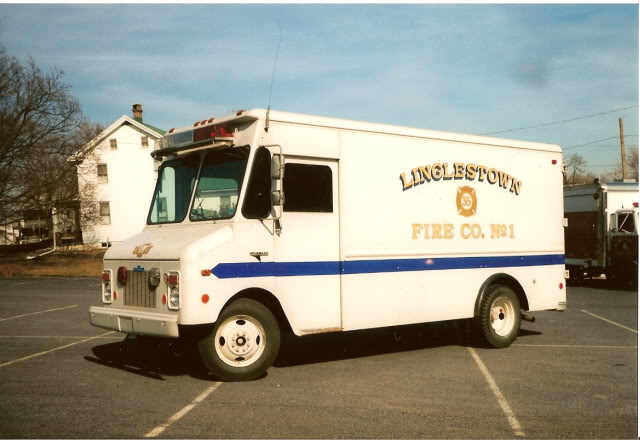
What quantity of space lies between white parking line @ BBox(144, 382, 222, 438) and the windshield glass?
1955mm

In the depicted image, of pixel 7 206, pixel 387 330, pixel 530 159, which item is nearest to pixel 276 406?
pixel 387 330

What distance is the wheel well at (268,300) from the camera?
7512 millimetres

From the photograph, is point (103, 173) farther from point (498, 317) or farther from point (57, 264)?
point (498, 317)

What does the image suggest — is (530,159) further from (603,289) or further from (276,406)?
(603,289)

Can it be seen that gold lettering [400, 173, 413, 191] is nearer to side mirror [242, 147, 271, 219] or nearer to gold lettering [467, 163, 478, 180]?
gold lettering [467, 163, 478, 180]

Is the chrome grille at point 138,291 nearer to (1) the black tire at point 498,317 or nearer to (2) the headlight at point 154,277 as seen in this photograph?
(2) the headlight at point 154,277

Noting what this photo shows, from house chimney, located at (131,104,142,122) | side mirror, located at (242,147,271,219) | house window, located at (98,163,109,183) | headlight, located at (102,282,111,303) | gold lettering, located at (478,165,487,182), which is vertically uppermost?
house chimney, located at (131,104,142,122)

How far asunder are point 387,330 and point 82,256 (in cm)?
3076

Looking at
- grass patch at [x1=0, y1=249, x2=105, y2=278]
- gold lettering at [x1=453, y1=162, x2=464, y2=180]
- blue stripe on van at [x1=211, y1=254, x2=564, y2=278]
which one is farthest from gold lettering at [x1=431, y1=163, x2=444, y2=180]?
grass patch at [x1=0, y1=249, x2=105, y2=278]

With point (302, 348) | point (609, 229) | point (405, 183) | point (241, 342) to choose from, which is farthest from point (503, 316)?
point (609, 229)

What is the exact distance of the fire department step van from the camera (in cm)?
729

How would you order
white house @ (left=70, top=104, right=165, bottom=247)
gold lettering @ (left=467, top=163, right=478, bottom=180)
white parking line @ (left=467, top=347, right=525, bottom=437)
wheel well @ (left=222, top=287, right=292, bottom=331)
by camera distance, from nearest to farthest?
1. white parking line @ (left=467, top=347, right=525, bottom=437)
2. wheel well @ (left=222, top=287, right=292, bottom=331)
3. gold lettering @ (left=467, top=163, right=478, bottom=180)
4. white house @ (left=70, top=104, right=165, bottom=247)

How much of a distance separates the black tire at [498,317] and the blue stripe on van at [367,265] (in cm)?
44

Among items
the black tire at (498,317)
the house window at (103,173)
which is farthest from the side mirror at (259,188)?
the house window at (103,173)
